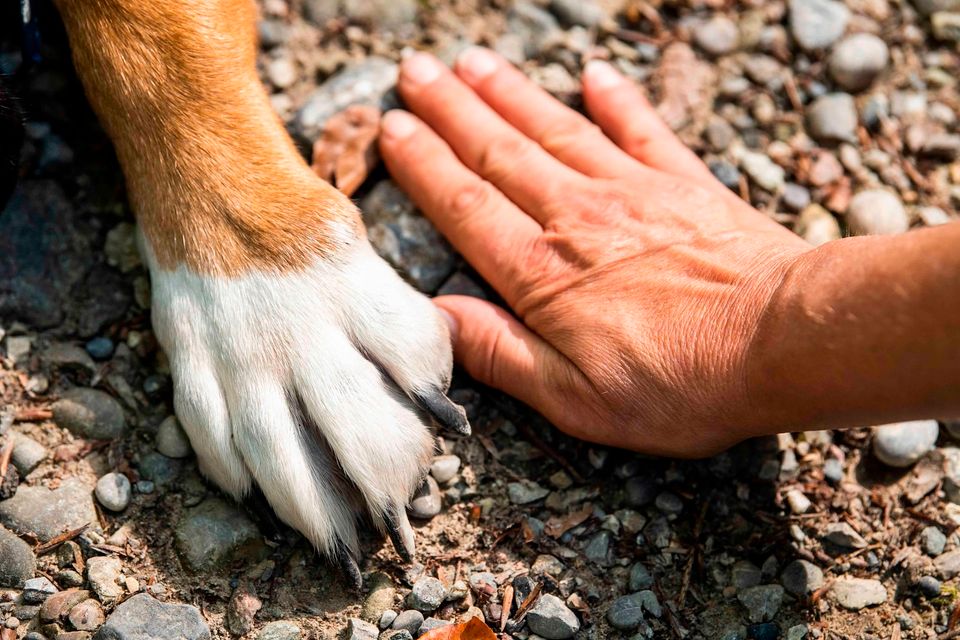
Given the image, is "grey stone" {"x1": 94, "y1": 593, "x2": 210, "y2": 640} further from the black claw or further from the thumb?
the thumb

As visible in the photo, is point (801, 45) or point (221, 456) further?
point (801, 45)

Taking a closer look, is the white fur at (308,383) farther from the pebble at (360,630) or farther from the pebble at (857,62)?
the pebble at (857,62)

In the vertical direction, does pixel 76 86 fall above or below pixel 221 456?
above

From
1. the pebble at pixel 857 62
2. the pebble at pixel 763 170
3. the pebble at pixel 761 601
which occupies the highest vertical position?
the pebble at pixel 857 62

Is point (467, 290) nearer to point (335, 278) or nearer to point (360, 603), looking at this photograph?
point (335, 278)

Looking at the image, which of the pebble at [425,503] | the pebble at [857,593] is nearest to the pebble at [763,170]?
the pebble at [857,593]

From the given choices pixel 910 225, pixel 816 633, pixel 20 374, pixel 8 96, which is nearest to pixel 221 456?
pixel 20 374

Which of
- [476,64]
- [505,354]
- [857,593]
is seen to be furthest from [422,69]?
[857,593]
